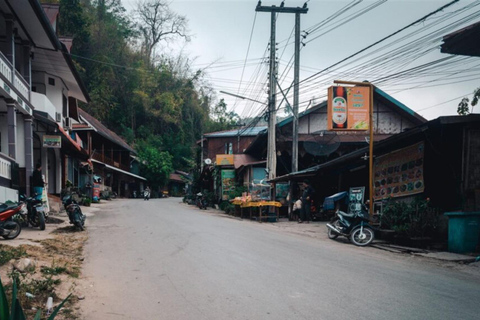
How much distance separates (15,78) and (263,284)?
1186cm

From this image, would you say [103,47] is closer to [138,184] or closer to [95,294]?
[138,184]

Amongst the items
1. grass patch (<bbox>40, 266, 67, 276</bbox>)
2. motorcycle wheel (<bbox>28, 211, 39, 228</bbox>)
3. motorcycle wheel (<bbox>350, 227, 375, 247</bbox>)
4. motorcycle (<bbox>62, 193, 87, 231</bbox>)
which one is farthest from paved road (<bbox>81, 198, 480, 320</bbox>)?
motorcycle wheel (<bbox>28, 211, 39, 228</bbox>)

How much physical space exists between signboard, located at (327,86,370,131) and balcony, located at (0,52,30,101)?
1033 centimetres

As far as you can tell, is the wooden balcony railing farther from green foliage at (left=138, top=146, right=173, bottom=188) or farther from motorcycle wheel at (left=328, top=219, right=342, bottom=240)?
green foliage at (left=138, top=146, right=173, bottom=188)

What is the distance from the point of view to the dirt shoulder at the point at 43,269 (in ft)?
16.4

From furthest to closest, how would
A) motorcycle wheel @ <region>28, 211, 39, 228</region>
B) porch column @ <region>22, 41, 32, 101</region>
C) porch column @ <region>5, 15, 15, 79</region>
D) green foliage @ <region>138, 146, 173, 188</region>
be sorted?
green foliage @ <region>138, 146, 173, 188</region>
porch column @ <region>22, 41, 32, 101</region>
porch column @ <region>5, 15, 15, 79</region>
motorcycle wheel @ <region>28, 211, 39, 228</region>

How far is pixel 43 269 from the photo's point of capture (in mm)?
6465

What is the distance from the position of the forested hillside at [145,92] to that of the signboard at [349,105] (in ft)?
112

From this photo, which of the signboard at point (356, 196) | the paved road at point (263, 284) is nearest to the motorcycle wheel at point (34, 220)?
the paved road at point (263, 284)

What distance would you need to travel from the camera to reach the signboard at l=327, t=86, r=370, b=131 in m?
14.0

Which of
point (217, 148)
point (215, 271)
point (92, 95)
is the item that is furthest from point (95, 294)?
point (92, 95)

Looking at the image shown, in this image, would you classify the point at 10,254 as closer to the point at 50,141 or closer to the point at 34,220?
the point at 34,220

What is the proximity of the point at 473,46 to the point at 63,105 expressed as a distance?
20125mm

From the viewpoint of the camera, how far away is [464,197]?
10711 mm
